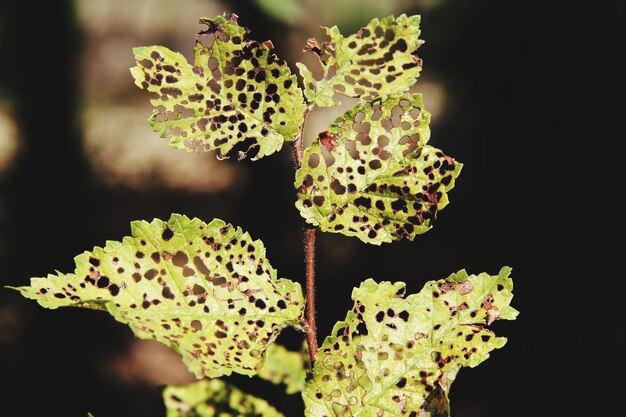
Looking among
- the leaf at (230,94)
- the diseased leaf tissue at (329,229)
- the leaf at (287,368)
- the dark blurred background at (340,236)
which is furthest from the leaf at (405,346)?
the dark blurred background at (340,236)

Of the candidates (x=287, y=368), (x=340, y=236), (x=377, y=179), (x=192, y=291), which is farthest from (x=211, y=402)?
(x=340, y=236)

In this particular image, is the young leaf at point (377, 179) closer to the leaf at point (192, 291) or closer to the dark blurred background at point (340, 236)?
the leaf at point (192, 291)

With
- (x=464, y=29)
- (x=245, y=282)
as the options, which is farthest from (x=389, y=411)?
(x=464, y=29)

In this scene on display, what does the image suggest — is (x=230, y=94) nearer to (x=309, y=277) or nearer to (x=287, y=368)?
(x=309, y=277)

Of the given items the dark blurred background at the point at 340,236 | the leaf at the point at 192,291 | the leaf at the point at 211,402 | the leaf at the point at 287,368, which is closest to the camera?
the leaf at the point at 192,291

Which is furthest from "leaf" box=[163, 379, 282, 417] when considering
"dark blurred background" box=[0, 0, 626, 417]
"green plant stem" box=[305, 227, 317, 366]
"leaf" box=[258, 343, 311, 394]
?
"dark blurred background" box=[0, 0, 626, 417]

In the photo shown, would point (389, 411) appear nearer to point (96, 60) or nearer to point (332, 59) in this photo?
point (332, 59)

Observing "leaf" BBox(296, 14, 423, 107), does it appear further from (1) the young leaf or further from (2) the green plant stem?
(2) the green plant stem
